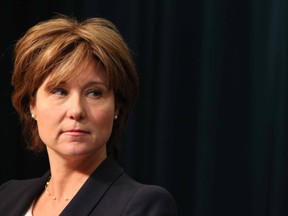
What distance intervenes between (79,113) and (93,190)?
160 millimetres

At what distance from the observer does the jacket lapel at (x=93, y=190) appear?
1280 millimetres

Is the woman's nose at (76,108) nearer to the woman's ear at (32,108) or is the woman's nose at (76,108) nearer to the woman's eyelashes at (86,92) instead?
the woman's eyelashes at (86,92)

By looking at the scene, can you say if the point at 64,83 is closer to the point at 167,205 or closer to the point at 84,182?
the point at 84,182

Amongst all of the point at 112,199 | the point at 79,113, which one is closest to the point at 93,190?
the point at 112,199

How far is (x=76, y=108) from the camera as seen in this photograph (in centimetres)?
128

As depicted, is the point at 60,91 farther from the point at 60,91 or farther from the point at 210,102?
the point at 210,102

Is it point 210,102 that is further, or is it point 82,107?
point 210,102

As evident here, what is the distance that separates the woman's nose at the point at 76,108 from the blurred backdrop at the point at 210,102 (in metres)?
0.62

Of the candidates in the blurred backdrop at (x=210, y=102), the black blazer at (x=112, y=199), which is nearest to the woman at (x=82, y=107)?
the black blazer at (x=112, y=199)

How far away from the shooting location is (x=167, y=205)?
1230mm

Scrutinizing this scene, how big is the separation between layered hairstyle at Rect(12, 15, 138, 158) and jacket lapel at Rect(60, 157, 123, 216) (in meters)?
0.14

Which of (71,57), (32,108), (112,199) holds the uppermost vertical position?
(71,57)

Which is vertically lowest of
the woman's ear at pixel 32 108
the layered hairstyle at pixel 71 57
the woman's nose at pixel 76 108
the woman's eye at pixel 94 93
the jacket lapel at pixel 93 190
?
the jacket lapel at pixel 93 190

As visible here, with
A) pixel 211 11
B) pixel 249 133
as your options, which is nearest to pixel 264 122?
pixel 249 133
